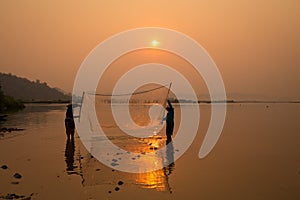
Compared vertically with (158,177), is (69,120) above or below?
above

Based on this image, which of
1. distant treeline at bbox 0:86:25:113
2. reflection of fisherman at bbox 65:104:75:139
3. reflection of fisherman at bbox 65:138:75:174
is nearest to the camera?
reflection of fisherman at bbox 65:138:75:174

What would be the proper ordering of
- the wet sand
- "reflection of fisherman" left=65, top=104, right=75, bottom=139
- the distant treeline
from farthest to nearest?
the distant treeline → "reflection of fisherman" left=65, top=104, right=75, bottom=139 → the wet sand

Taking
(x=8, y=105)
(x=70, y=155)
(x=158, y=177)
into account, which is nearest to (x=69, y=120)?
(x=70, y=155)

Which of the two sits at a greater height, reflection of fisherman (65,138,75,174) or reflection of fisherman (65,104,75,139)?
reflection of fisherman (65,104,75,139)

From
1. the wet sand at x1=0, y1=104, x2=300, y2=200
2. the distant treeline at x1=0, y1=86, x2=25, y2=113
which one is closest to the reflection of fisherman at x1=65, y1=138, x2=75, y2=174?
the wet sand at x1=0, y1=104, x2=300, y2=200

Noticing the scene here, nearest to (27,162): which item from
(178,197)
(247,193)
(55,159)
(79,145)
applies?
(55,159)

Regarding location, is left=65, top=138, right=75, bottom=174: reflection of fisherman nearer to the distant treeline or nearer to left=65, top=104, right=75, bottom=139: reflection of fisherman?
left=65, top=104, right=75, bottom=139: reflection of fisherman

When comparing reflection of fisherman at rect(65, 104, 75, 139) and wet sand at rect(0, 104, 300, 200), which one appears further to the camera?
reflection of fisherman at rect(65, 104, 75, 139)

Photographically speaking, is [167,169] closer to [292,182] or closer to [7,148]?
[292,182]

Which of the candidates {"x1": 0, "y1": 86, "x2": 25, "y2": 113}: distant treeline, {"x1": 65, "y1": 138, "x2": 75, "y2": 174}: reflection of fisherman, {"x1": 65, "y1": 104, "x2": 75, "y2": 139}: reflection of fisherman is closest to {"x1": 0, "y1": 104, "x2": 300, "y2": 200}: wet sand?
{"x1": 65, "y1": 138, "x2": 75, "y2": 174}: reflection of fisherman

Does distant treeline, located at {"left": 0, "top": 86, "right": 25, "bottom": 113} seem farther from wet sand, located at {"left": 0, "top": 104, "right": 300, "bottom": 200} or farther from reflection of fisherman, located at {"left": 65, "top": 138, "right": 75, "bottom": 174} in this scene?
wet sand, located at {"left": 0, "top": 104, "right": 300, "bottom": 200}

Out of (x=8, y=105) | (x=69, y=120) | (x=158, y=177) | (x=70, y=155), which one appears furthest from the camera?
(x=8, y=105)

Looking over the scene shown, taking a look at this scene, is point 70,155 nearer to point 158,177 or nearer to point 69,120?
point 69,120

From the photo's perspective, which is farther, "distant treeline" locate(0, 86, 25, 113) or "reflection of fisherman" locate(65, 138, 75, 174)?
"distant treeline" locate(0, 86, 25, 113)
